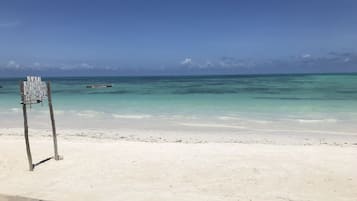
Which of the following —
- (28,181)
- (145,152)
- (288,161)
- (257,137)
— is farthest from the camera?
(257,137)

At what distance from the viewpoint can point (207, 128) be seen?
12.2 m

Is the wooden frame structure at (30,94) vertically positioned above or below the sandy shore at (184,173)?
above

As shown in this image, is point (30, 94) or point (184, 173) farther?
point (30, 94)

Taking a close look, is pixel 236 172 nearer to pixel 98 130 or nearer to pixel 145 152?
pixel 145 152

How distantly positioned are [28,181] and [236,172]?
328 centimetres

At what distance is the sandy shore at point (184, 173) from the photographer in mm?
5168

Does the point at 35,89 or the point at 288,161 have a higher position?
the point at 35,89

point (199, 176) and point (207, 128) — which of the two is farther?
point (207, 128)

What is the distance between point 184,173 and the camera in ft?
20.4

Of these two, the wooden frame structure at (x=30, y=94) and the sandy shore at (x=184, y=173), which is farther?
the wooden frame structure at (x=30, y=94)

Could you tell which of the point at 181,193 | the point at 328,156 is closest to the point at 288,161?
the point at 328,156

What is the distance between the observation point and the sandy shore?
203 inches

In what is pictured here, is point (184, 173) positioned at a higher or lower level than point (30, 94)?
lower

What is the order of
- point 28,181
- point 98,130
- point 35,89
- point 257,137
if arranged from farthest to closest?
point 98,130
point 257,137
point 35,89
point 28,181
